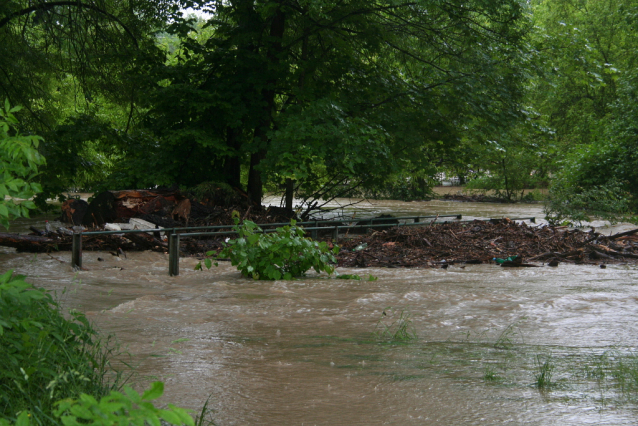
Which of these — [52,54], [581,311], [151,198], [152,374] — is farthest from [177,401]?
[52,54]

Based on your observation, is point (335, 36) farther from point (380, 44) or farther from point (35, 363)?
point (35, 363)

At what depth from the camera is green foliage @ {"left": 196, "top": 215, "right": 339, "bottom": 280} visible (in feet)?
29.5

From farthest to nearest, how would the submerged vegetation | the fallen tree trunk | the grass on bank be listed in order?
the fallen tree trunk
the submerged vegetation
the grass on bank

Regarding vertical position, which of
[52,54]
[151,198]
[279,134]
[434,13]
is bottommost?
[151,198]

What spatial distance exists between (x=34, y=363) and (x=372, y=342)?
309 centimetres

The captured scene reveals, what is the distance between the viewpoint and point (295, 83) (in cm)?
1559

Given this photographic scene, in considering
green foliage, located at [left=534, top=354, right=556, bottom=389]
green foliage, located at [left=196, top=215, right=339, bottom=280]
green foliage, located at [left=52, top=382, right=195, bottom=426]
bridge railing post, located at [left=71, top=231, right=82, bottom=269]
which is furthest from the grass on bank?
bridge railing post, located at [left=71, top=231, right=82, bottom=269]

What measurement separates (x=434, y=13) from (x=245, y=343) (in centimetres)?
1201

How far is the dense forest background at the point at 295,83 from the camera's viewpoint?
1345 centimetres

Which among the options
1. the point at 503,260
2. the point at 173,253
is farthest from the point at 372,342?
the point at 503,260

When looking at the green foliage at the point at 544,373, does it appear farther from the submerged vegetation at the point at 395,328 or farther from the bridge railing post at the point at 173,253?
the bridge railing post at the point at 173,253

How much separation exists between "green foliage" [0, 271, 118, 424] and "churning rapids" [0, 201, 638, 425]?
27.2 inches

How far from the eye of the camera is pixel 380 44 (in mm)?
15914

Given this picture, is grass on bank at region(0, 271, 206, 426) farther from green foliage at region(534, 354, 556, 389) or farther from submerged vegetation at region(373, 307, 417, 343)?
submerged vegetation at region(373, 307, 417, 343)
